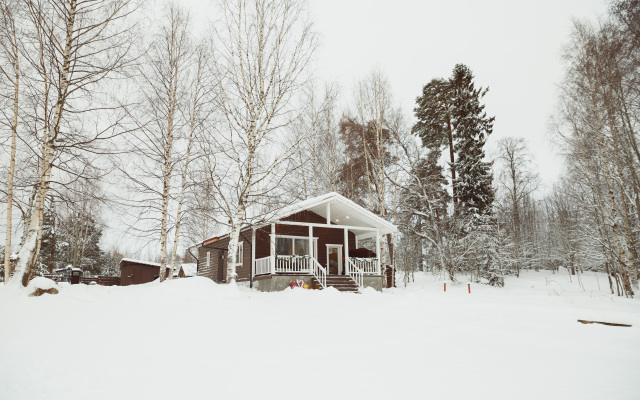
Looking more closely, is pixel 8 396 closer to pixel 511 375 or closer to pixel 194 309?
pixel 194 309

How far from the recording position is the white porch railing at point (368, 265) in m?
16.9

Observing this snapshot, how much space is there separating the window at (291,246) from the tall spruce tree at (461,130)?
11.2 m

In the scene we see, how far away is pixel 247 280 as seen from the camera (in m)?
17.1

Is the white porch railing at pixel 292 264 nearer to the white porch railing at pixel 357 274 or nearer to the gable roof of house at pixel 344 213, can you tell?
the gable roof of house at pixel 344 213

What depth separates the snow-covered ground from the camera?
3.40m

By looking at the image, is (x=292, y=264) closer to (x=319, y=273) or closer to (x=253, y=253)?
(x=319, y=273)

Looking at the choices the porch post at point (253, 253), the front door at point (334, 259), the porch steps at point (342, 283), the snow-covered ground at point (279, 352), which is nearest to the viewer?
the snow-covered ground at point (279, 352)

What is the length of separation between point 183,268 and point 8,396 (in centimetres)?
3108

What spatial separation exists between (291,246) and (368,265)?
13.4 feet

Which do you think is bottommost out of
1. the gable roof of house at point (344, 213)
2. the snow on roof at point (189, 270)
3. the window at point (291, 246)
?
the snow on roof at point (189, 270)

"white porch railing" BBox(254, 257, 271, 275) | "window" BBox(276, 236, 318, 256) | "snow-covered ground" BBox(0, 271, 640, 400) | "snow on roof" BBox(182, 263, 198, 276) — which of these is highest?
"window" BBox(276, 236, 318, 256)

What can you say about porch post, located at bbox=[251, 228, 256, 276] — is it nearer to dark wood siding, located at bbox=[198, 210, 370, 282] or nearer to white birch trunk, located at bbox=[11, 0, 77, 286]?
dark wood siding, located at bbox=[198, 210, 370, 282]

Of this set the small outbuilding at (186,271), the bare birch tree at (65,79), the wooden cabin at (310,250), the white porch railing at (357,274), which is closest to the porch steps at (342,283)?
the wooden cabin at (310,250)

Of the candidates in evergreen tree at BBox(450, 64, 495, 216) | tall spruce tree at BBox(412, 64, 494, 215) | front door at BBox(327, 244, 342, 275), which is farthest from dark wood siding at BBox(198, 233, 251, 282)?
evergreen tree at BBox(450, 64, 495, 216)
